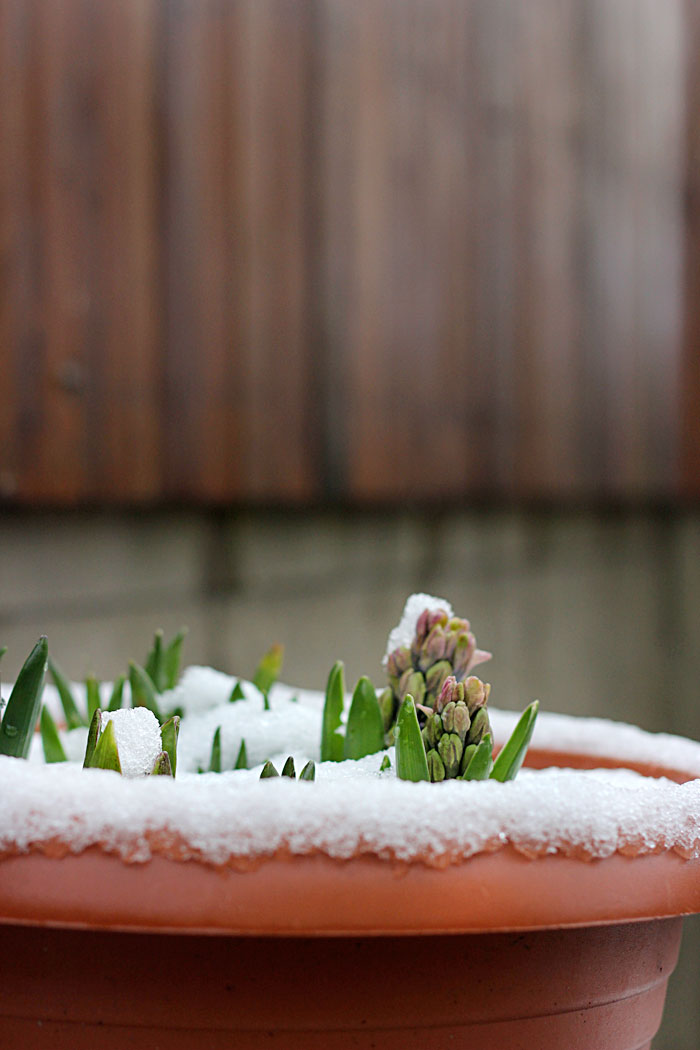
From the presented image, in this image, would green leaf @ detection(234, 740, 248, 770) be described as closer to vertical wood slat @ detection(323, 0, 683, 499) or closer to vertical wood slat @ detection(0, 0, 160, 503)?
vertical wood slat @ detection(0, 0, 160, 503)

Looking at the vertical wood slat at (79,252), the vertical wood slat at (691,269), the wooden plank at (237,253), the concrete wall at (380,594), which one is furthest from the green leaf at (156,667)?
the vertical wood slat at (691,269)

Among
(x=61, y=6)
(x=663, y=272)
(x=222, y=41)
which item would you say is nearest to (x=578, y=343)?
(x=663, y=272)

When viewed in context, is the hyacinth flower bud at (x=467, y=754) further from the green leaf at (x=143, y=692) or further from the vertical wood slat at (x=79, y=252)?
the vertical wood slat at (x=79, y=252)

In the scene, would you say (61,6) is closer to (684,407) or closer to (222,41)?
(222,41)

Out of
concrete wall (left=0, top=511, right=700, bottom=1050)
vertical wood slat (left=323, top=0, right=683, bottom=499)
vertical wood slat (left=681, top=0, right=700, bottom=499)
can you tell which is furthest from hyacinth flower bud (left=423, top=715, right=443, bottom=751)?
vertical wood slat (left=681, top=0, right=700, bottom=499)

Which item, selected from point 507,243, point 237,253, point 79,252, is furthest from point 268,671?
point 507,243

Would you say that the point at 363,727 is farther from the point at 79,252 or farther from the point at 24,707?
the point at 79,252
